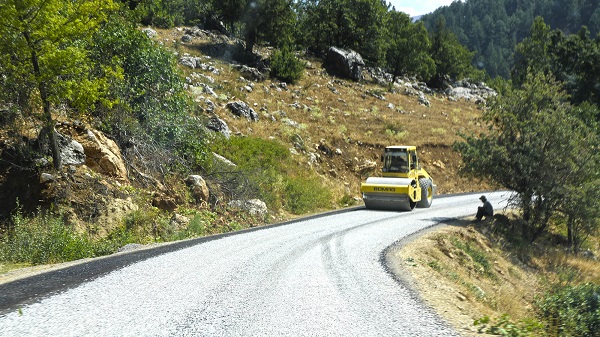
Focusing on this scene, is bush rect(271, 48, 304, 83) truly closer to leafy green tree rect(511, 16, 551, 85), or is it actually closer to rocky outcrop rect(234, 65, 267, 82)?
rocky outcrop rect(234, 65, 267, 82)

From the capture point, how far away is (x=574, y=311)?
10.4 meters

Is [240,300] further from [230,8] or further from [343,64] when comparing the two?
[343,64]

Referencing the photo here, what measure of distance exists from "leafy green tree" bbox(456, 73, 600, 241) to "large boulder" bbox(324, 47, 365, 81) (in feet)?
102

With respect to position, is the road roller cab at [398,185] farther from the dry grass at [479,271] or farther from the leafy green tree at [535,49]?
the leafy green tree at [535,49]

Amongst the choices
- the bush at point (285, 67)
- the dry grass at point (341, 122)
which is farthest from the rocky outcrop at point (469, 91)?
the bush at point (285, 67)

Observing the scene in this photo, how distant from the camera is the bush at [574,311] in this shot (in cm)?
931

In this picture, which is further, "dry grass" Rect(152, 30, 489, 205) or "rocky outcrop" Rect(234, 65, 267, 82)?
"rocky outcrop" Rect(234, 65, 267, 82)

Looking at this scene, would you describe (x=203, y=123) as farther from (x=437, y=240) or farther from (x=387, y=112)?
(x=387, y=112)

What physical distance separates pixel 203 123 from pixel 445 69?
5550 cm

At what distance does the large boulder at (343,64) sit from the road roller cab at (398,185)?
30.4 meters

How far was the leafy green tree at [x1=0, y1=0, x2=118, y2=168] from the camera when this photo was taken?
10742mm

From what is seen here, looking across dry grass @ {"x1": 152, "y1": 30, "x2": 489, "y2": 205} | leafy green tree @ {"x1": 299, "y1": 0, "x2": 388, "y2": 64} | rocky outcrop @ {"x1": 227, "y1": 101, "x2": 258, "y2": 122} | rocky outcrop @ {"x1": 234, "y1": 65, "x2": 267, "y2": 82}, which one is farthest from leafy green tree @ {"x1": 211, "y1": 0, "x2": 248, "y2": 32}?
rocky outcrop @ {"x1": 227, "y1": 101, "x2": 258, "y2": 122}

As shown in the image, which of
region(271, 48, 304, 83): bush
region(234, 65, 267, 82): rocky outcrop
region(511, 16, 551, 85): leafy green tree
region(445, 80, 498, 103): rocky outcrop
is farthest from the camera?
region(445, 80, 498, 103): rocky outcrop

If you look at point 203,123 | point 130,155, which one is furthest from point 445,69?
point 130,155
